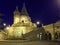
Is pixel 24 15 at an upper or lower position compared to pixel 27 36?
upper

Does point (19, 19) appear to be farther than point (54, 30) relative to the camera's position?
Yes

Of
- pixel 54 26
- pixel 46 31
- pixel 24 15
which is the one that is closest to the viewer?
pixel 54 26

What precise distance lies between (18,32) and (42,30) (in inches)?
901

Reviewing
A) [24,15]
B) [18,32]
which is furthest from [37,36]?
[24,15]

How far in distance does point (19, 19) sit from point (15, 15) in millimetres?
3647

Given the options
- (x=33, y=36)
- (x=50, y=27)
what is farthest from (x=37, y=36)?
(x=50, y=27)

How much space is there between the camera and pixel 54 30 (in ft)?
187

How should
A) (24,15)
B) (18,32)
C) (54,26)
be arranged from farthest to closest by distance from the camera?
(24,15) → (18,32) → (54,26)

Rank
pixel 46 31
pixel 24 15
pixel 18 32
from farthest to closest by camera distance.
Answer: pixel 24 15, pixel 18 32, pixel 46 31

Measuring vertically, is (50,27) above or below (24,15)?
below

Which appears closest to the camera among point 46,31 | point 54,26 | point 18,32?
point 54,26

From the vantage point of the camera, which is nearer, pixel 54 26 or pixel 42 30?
pixel 54 26

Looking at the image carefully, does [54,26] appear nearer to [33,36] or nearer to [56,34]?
[56,34]

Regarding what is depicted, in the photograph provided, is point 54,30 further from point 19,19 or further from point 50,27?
point 19,19
